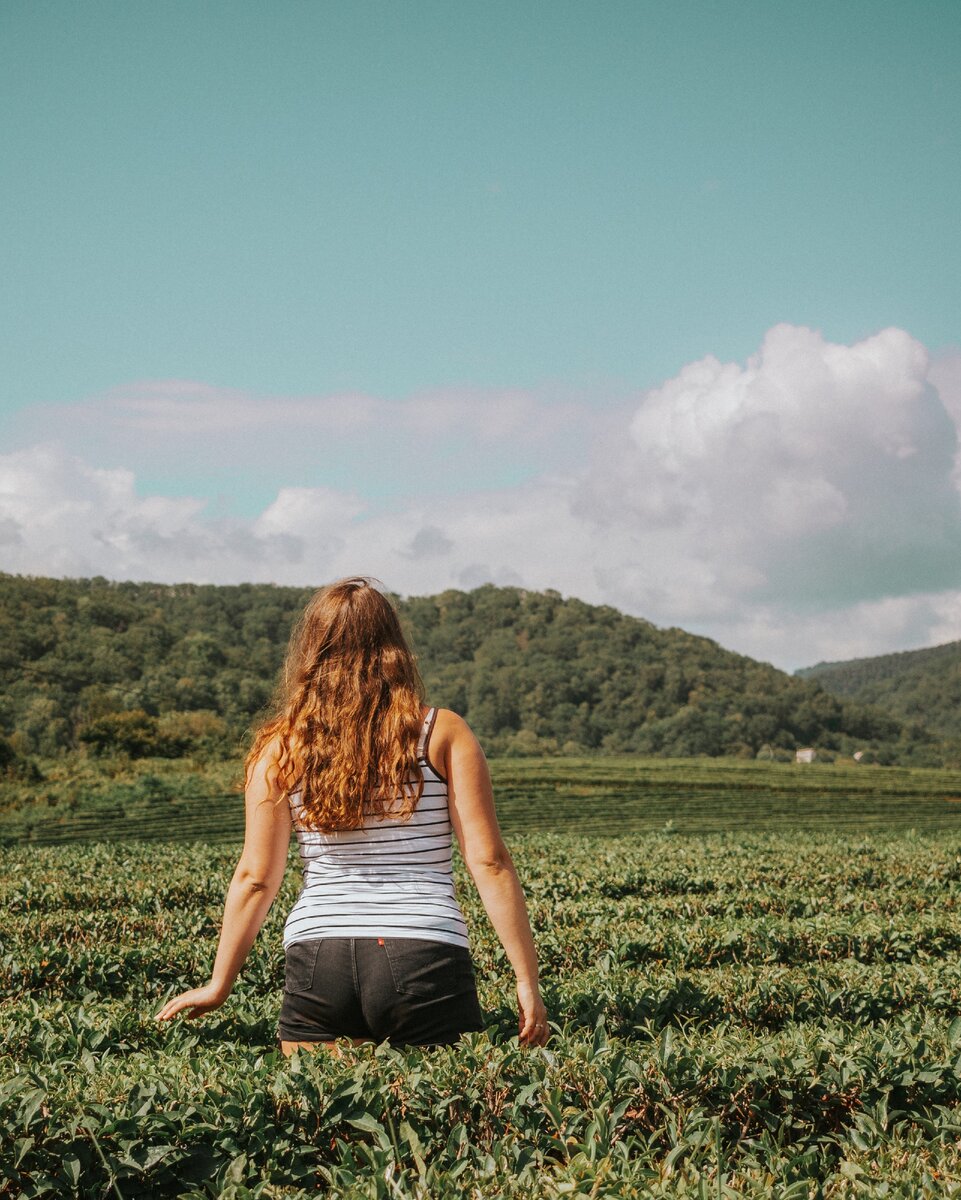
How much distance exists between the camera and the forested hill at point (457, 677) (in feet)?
196

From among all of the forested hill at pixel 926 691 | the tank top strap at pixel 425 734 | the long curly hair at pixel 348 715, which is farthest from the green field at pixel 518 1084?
the forested hill at pixel 926 691

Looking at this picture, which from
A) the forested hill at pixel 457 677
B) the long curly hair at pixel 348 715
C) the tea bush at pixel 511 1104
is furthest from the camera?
the forested hill at pixel 457 677

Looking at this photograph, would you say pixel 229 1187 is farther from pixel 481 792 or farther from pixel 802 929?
pixel 802 929

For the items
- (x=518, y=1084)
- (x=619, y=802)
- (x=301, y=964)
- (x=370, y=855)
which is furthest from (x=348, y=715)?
(x=619, y=802)

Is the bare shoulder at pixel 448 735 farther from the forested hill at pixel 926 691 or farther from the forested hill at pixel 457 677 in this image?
the forested hill at pixel 926 691

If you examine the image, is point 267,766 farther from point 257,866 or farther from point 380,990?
point 380,990

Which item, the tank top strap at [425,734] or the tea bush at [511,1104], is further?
the tank top strap at [425,734]

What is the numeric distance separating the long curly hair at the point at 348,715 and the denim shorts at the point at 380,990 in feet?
1.32

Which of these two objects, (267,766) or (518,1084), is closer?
(518,1084)

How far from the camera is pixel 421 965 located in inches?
118

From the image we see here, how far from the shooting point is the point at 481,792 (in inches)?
125

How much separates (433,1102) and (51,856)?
14.2 meters

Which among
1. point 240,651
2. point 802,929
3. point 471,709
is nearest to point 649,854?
point 802,929

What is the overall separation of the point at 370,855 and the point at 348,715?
1.54 feet
